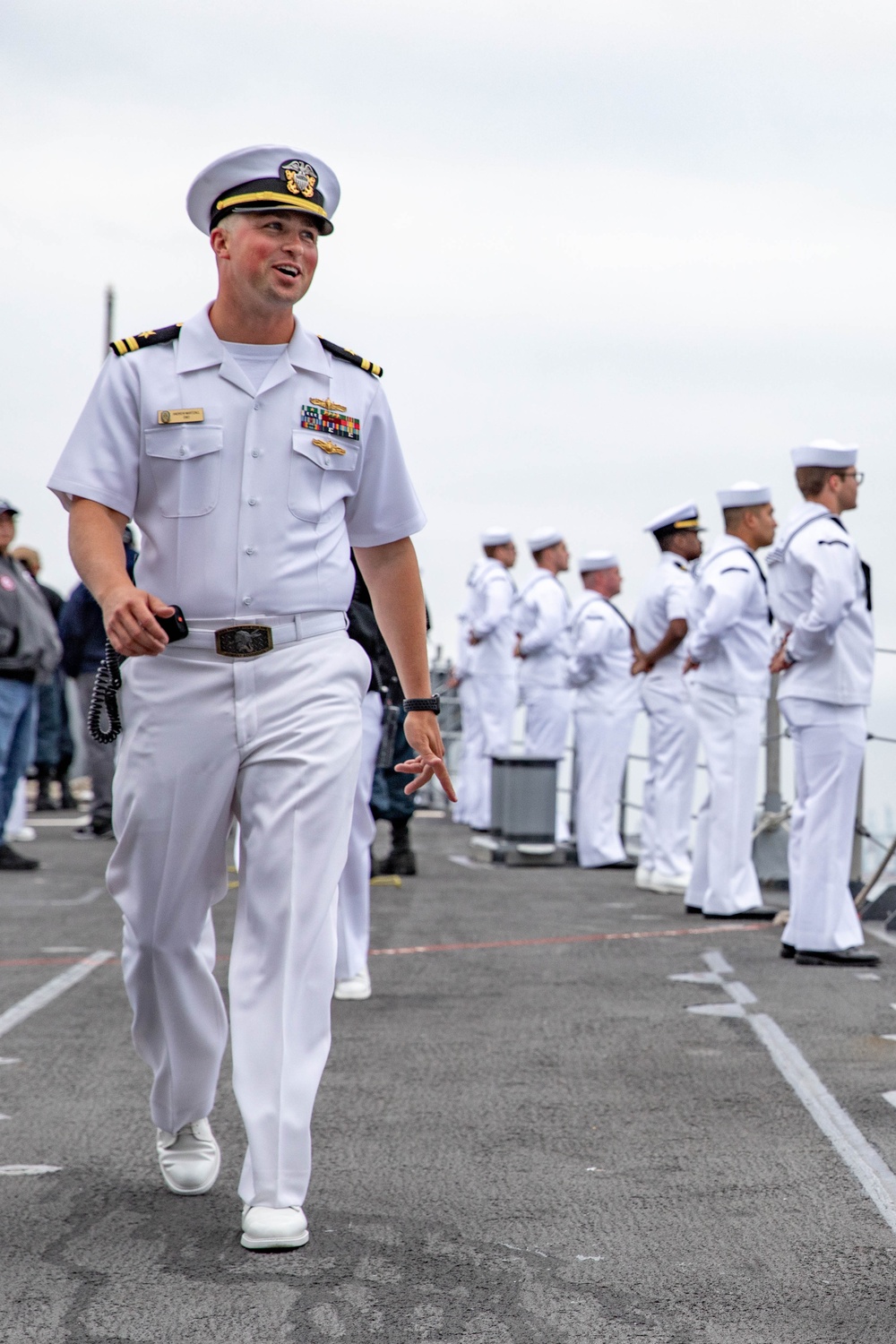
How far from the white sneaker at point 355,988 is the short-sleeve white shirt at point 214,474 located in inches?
119

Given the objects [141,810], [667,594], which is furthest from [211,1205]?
[667,594]

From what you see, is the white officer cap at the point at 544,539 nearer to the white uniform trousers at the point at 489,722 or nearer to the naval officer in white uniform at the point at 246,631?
the white uniform trousers at the point at 489,722

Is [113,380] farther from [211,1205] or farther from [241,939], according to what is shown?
[211,1205]

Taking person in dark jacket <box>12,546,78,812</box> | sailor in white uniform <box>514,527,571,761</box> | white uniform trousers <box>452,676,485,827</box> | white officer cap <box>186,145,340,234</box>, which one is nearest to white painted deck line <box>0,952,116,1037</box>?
white officer cap <box>186,145,340,234</box>

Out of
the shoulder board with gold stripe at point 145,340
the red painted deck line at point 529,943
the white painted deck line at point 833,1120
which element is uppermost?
the shoulder board with gold stripe at point 145,340

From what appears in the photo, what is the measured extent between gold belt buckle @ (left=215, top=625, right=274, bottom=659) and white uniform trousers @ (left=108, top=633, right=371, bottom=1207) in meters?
0.02

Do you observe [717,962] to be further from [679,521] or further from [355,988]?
[679,521]

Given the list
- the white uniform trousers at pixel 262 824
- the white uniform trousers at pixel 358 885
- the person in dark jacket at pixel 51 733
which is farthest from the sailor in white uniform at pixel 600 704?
the white uniform trousers at pixel 262 824

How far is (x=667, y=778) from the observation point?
11.6 m

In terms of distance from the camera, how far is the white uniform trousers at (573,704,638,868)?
43.0 ft

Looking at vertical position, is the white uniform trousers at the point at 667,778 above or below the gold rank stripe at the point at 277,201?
below

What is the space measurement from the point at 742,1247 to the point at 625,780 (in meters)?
10.5

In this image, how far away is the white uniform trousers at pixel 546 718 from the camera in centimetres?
1479

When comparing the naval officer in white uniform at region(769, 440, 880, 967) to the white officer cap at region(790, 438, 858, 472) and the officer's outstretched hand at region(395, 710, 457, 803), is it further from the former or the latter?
the officer's outstretched hand at region(395, 710, 457, 803)
